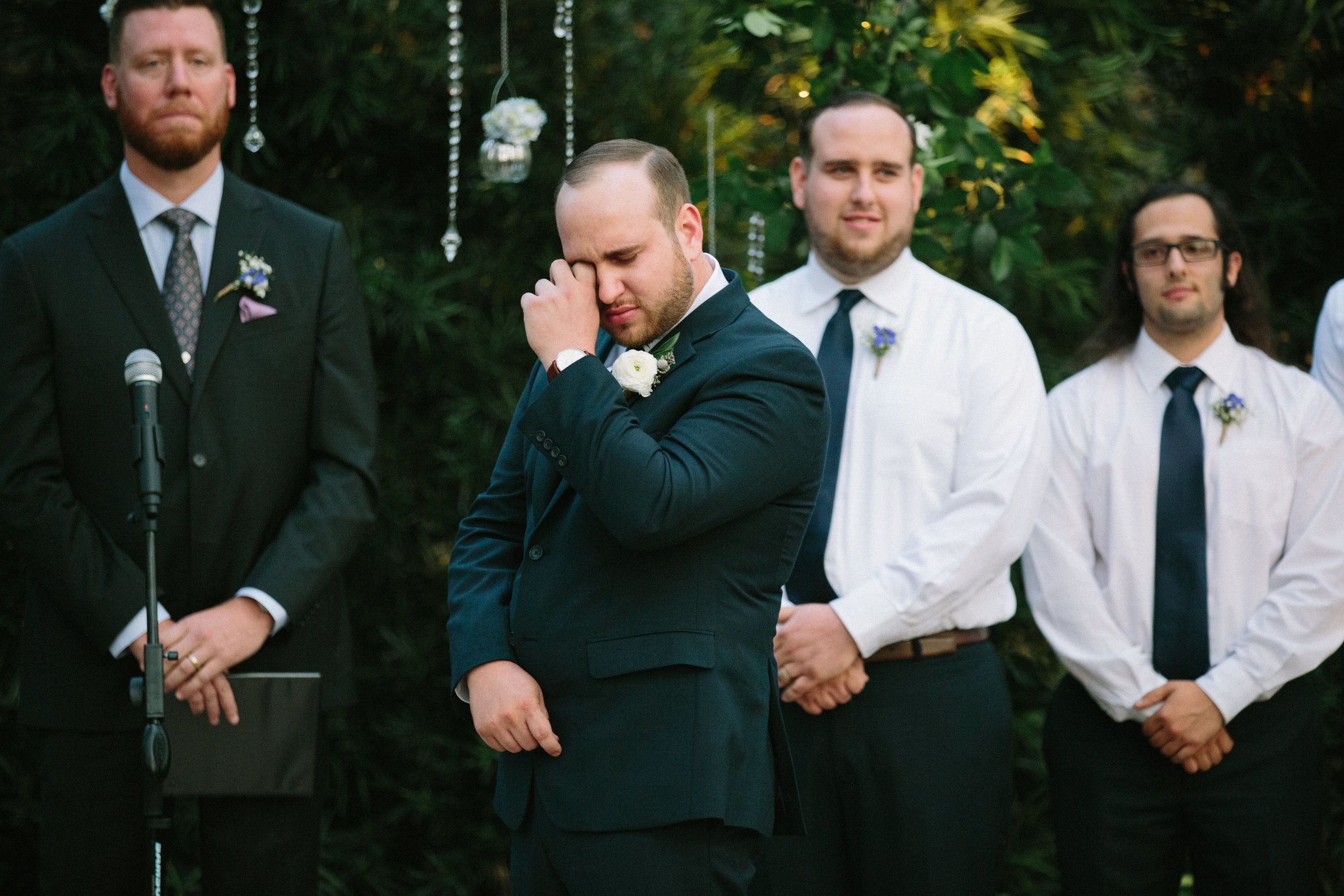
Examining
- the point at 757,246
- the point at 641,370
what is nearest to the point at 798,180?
the point at 757,246

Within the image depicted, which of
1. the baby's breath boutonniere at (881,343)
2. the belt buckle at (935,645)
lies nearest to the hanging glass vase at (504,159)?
the baby's breath boutonniere at (881,343)

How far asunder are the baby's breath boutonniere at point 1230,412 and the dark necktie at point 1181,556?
0.15ft

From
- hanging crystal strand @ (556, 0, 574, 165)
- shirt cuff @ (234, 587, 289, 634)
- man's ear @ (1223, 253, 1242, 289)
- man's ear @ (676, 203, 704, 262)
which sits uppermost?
hanging crystal strand @ (556, 0, 574, 165)

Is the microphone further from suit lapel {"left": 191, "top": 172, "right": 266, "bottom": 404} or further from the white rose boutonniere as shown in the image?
the white rose boutonniere

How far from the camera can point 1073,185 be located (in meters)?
3.46

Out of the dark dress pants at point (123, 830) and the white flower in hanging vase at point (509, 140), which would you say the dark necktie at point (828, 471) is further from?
the dark dress pants at point (123, 830)

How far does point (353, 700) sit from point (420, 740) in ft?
3.32

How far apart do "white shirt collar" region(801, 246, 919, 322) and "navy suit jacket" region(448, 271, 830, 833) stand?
0.98m

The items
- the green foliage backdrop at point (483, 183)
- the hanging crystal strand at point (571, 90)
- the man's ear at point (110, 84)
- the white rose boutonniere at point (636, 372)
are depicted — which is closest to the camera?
the white rose boutonniere at point (636, 372)

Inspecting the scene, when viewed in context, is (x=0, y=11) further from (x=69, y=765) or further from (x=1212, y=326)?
(x=1212, y=326)

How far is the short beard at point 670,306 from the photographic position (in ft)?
6.70

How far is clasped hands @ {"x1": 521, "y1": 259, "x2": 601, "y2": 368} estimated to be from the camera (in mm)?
1969

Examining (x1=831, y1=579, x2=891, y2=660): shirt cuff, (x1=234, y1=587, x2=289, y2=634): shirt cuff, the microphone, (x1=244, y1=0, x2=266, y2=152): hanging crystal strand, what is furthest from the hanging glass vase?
(x1=831, y1=579, x2=891, y2=660): shirt cuff

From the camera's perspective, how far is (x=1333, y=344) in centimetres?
325
